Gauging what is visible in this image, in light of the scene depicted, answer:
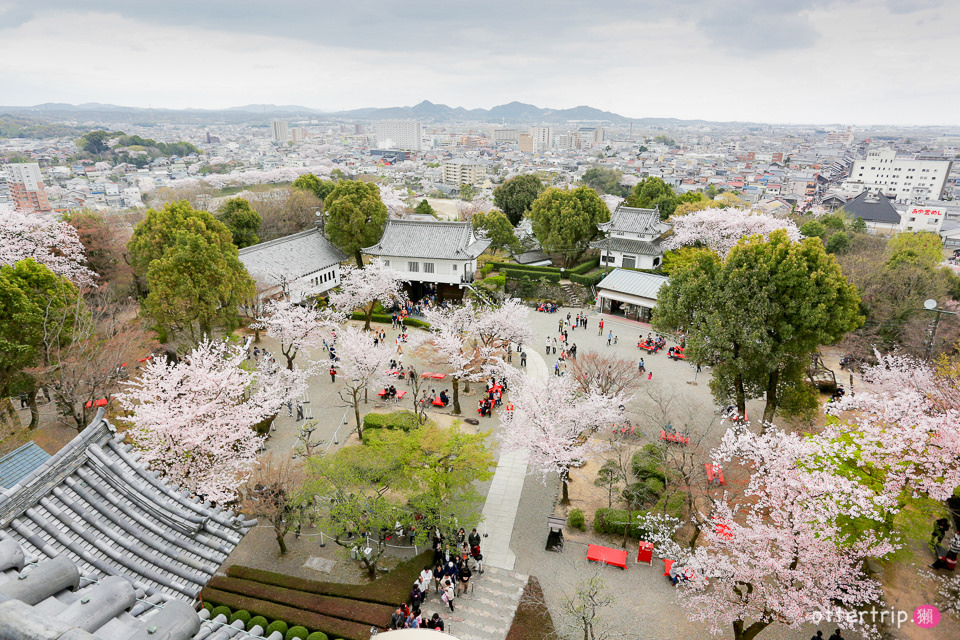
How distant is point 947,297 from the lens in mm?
28656

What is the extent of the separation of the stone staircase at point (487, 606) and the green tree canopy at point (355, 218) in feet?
95.0

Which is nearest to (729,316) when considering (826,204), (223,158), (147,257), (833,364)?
(833,364)

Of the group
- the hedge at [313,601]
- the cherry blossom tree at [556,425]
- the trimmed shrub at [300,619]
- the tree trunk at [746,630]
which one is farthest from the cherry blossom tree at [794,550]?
the trimmed shrub at [300,619]

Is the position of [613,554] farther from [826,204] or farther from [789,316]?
[826,204]

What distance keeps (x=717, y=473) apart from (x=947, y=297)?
2282 cm

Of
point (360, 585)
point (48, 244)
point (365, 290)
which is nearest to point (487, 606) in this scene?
point (360, 585)

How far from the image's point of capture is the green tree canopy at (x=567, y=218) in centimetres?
4247

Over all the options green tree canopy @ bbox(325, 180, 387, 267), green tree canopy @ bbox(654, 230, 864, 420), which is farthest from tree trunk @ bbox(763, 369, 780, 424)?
green tree canopy @ bbox(325, 180, 387, 267)

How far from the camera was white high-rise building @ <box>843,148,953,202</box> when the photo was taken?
118m

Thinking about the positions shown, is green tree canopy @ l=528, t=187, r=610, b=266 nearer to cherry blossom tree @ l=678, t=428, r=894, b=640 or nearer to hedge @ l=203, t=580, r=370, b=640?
cherry blossom tree @ l=678, t=428, r=894, b=640

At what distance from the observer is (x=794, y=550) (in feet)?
39.2

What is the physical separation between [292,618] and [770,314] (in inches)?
716

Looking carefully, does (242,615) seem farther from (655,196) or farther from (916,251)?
(655,196)

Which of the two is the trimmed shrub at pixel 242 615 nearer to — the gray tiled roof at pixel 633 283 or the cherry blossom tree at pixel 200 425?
the cherry blossom tree at pixel 200 425
